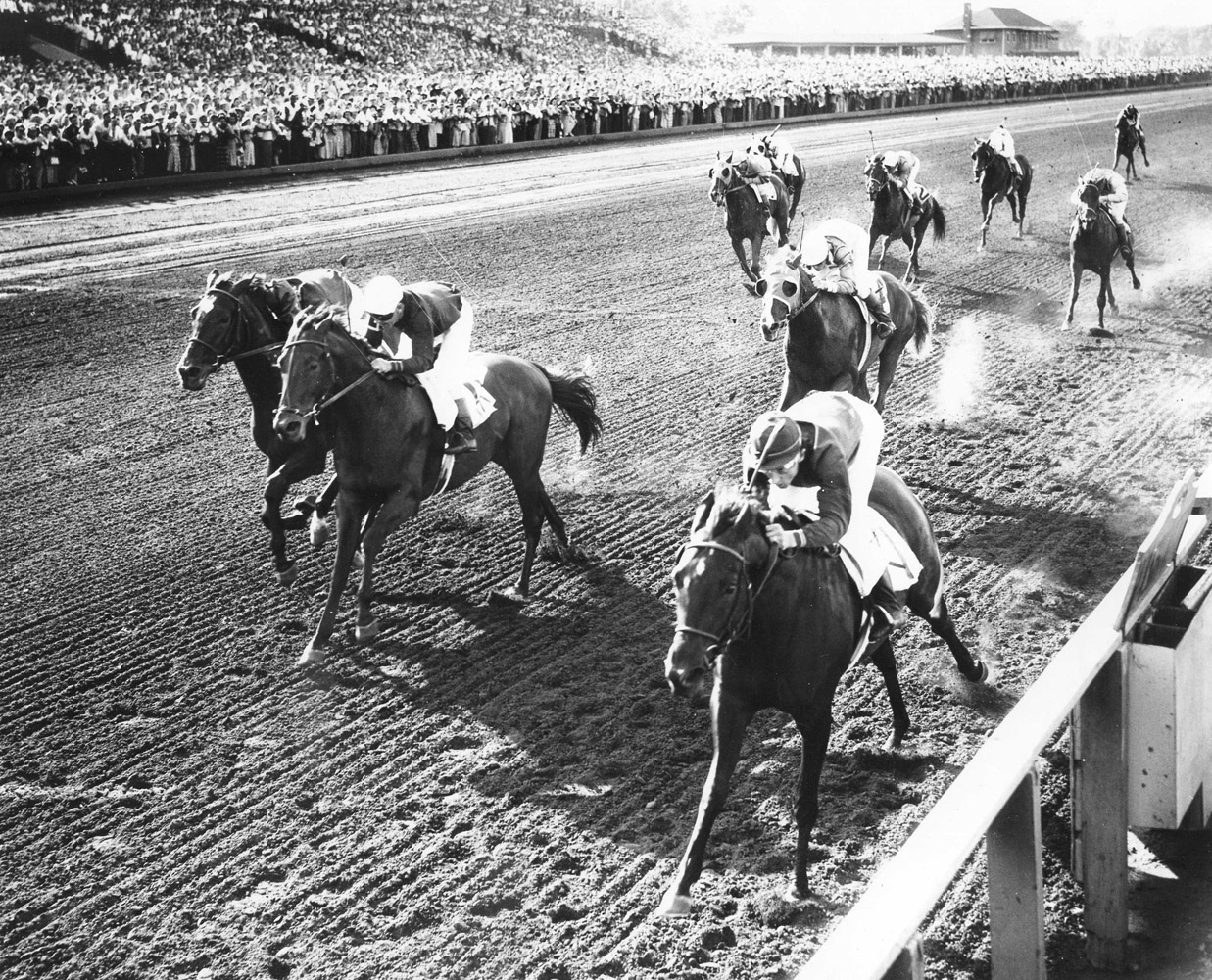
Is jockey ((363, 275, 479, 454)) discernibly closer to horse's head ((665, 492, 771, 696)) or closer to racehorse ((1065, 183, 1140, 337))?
horse's head ((665, 492, 771, 696))

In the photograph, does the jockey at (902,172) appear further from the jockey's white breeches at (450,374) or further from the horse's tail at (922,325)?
the jockey's white breeches at (450,374)

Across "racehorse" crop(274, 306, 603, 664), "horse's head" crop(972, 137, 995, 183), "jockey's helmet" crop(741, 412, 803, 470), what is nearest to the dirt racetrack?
"racehorse" crop(274, 306, 603, 664)

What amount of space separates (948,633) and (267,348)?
154 inches

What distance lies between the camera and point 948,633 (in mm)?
5945

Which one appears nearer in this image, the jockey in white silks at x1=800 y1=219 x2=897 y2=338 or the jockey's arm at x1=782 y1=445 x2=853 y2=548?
the jockey's arm at x1=782 y1=445 x2=853 y2=548

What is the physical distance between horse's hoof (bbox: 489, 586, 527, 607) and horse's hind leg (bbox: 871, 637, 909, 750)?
2.40 m

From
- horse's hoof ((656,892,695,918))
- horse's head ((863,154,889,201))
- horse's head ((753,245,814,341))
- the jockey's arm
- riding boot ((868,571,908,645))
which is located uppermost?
horse's head ((863,154,889,201))

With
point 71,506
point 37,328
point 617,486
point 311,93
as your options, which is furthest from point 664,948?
point 311,93

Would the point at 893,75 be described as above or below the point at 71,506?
above

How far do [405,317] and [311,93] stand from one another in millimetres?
21940

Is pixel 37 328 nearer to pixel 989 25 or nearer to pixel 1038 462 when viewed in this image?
pixel 1038 462

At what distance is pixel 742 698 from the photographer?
176 inches

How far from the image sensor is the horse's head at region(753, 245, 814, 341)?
26.7 ft

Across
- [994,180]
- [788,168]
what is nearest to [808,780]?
[788,168]
